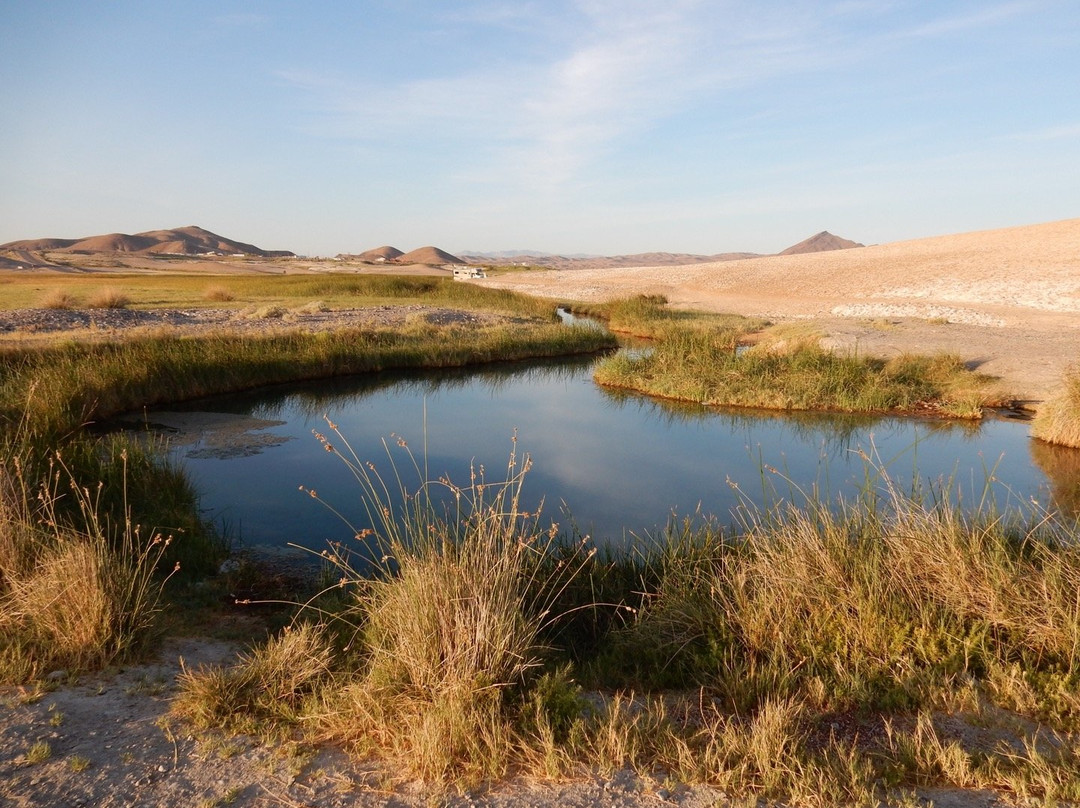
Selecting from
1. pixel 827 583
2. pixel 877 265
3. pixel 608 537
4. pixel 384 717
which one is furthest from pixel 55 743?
pixel 877 265

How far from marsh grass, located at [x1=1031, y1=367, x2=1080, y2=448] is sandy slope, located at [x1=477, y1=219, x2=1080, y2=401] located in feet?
6.15

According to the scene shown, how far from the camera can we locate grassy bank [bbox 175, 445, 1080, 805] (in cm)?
297

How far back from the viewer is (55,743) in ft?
9.99

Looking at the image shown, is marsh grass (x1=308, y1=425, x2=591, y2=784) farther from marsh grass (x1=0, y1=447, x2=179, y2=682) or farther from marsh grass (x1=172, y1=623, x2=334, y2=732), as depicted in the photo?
marsh grass (x1=0, y1=447, x2=179, y2=682)

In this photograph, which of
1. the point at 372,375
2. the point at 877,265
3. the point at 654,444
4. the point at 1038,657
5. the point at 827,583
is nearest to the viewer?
the point at 1038,657

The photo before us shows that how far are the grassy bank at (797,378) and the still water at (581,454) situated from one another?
60 centimetres

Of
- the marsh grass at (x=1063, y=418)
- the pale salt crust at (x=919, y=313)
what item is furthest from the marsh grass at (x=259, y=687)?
the pale salt crust at (x=919, y=313)

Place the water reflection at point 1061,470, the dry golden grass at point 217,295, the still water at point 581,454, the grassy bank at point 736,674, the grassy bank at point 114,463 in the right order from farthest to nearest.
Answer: the dry golden grass at point 217,295 < the water reflection at point 1061,470 < the still water at point 581,454 < the grassy bank at point 114,463 < the grassy bank at point 736,674

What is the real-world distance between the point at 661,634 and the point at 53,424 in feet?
24.8

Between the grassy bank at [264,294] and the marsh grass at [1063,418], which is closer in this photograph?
the marsh grass at [1063,418]

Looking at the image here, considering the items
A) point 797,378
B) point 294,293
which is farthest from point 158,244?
point 797,378

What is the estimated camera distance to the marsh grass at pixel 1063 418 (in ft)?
32.1

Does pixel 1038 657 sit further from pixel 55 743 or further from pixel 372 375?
pixel 372 375

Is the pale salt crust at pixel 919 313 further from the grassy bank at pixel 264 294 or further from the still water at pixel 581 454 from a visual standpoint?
the still water at pixel 581 454
